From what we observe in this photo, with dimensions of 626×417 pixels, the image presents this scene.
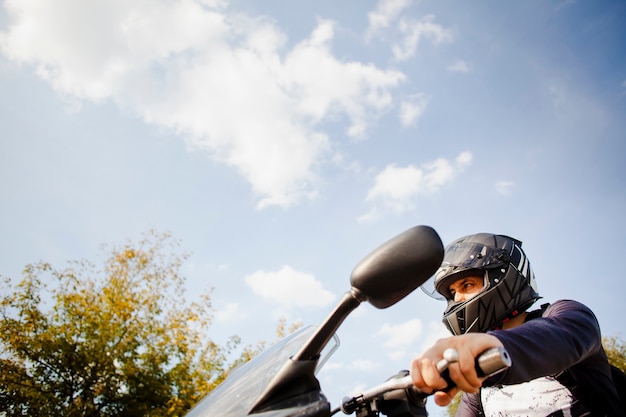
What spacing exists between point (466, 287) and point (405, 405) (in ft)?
6.37

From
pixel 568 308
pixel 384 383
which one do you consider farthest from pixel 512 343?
pixel 568 308

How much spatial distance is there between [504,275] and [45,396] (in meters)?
16.3

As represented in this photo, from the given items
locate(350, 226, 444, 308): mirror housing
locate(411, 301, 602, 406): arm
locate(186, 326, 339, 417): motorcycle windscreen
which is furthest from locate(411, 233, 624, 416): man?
locate(186, 326, 339, 417): motorcycle windscreen

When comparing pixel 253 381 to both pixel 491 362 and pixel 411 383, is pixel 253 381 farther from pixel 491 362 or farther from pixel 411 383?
pixel 491 362

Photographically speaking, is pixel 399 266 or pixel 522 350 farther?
pixel 522 350

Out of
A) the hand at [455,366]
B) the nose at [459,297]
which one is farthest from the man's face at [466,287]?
the hand at [455,366]

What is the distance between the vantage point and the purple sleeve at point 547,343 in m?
1.33

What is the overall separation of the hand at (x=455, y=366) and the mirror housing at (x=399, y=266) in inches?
7.6

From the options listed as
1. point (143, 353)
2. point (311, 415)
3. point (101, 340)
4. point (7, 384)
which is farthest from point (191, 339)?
point (311, 415)

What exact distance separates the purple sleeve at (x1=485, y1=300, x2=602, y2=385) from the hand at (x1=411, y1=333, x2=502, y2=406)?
0.58 feet

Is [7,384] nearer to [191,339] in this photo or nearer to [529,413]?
[191,339]

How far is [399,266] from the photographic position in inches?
47.9

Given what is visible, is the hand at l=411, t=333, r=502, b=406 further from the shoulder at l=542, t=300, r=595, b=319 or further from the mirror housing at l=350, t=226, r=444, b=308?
the shoulder at l=542, t=300, r=595, b=319

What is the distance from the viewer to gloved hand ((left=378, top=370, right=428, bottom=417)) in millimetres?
1342
